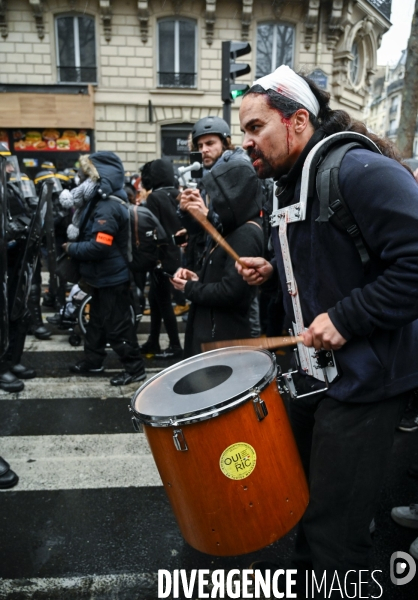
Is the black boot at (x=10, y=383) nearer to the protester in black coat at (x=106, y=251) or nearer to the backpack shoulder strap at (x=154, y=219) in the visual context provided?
the protester in black coat at (x=106, y=251)

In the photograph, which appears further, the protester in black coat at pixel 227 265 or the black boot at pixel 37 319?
the black boot at pixel 37 319

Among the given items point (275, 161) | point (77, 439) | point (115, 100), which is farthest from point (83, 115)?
point (275, 161)

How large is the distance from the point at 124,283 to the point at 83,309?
1.46m

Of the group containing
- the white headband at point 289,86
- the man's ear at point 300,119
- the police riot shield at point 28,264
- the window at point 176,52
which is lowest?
the police riot shield at point 28,264

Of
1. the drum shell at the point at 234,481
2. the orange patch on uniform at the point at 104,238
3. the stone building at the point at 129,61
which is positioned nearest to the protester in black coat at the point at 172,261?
the orange patch on uniform at the point at 104,238

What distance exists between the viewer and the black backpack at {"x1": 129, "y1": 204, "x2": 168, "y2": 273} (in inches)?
203

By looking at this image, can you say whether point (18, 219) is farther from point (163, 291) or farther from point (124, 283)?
point (163, 291)

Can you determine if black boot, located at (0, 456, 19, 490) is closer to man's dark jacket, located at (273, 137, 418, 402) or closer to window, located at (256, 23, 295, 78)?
man's dark jacket, located at (273, 137, 418, 402)

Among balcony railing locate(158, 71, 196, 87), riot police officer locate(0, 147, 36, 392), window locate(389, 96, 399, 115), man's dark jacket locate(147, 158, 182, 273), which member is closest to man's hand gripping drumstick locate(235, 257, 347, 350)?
riot police officer locate(0, 147, 36, 392)

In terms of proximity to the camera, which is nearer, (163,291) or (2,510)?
(2,510)

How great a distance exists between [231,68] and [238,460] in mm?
7372

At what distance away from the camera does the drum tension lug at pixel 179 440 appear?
5.76ft

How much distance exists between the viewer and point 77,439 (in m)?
3.89

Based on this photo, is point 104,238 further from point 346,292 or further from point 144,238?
point 346,292
